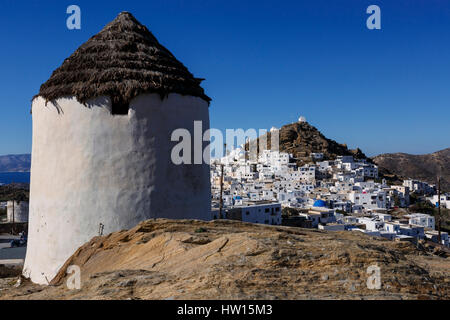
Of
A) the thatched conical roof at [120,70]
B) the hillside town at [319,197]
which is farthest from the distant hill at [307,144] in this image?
the thatched conical roof at [120,70]

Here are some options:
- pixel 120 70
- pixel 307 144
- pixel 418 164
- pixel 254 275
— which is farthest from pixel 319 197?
pixel 418 164

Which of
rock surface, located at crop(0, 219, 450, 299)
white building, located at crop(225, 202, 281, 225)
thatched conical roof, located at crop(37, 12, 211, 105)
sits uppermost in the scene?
thatched conical roof, located at crop(37, 12, 211, 105)

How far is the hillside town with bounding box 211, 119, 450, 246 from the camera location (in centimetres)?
3133

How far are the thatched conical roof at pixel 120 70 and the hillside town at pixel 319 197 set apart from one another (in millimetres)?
10657

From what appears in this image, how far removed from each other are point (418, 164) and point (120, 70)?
132m

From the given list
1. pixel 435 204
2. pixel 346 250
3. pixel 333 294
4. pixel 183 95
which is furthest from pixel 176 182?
pixel 435 204

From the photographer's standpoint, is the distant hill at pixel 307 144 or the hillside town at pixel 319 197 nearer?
the hillside town at pixel 319 197

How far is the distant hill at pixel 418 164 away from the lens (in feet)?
365

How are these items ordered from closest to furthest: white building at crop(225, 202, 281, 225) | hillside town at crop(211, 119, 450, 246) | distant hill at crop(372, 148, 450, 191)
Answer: white building at crop(225, 202, 281, 225), hillside town at crop(211, 119, 450, 246), distant hill at crop(372, 148, 450, 191)

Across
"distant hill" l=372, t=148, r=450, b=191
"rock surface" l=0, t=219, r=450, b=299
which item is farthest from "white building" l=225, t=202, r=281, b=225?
"distant hill" l=372, t=148, r=450, b=191

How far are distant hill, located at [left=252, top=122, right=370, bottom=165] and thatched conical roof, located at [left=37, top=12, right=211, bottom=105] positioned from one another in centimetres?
8514

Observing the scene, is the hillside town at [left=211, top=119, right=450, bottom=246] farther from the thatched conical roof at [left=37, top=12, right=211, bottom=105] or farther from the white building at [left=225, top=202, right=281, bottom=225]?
the thatched conical roof at [left=37, top=12, right=211, bottom=105]

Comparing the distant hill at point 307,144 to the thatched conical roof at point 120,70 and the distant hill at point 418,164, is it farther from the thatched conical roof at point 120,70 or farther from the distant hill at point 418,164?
the thatched conical roof at point 120,70
